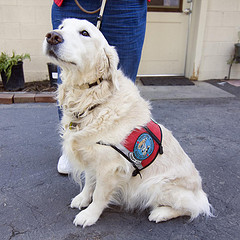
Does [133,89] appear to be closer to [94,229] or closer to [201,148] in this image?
[94,229]

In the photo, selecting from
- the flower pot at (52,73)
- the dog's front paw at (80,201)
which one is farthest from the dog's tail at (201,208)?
the flower pot at (52,73)

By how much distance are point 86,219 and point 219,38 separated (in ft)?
17.2

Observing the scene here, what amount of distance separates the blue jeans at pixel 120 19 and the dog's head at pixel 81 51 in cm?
47

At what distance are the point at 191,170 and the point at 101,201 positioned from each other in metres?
0.70

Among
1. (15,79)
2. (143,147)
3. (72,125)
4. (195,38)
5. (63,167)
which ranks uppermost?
(195,38)

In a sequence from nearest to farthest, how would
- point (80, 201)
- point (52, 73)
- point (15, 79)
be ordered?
point (80, 201) < point (15, 79) < point (52, 73)

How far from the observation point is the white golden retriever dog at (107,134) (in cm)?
150

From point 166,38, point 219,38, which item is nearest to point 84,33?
point 166,38

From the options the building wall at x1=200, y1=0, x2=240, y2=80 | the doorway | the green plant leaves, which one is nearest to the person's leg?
the green plant leaves

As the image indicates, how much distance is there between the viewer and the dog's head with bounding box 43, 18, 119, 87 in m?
1.40

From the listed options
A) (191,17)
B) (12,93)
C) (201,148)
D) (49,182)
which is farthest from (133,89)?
(191,17)

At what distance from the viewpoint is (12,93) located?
4.42 m

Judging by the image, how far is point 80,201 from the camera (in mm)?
1899

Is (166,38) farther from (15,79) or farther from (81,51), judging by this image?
(81,51)
